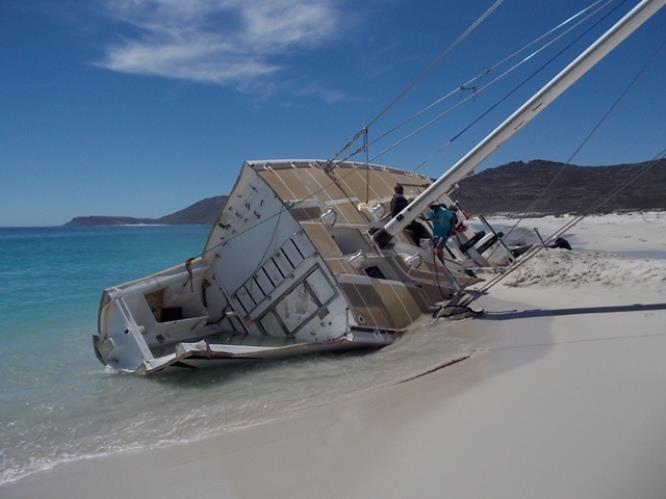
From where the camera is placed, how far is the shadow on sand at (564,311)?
8383 millimetres

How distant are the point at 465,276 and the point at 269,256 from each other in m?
4.69

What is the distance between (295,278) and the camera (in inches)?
349

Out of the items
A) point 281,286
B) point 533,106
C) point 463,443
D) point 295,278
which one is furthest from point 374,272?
point 463,443

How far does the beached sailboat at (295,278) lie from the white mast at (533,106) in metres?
0.02

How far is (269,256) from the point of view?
30.7 feet

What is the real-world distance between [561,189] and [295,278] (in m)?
66.8

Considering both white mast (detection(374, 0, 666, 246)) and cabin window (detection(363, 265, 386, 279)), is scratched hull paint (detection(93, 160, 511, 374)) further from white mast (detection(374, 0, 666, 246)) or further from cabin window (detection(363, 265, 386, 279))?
white mast (detection(374, 0, 666, 246))

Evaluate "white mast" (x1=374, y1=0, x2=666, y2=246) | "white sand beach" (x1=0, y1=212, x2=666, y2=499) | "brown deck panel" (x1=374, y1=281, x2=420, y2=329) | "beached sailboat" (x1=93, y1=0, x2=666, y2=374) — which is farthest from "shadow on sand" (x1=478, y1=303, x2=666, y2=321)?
"white mast" (x1=374, y1=0, x2=666, y2=246)

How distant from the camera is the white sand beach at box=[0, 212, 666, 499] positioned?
3.64 m

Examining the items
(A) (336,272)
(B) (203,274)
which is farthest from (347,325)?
(B) (203,274)

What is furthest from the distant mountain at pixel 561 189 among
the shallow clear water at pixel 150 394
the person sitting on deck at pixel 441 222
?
the shallow clear water at pixel 150 394

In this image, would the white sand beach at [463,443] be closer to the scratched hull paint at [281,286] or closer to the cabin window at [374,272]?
the scratched hull paint at [281,286]

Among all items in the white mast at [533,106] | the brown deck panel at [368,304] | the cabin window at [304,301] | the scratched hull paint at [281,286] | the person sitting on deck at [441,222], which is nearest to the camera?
the white mast at [533,106]

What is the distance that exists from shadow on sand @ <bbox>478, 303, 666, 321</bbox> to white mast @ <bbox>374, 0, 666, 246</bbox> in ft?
7.70
